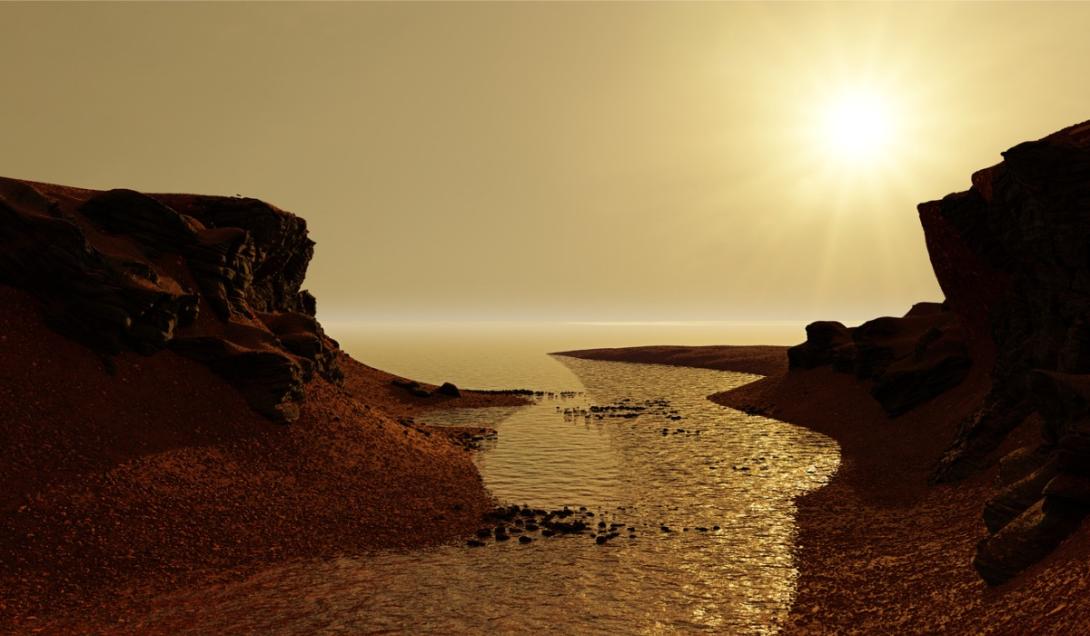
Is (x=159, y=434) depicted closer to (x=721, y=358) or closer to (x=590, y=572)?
(x=590, y=572)

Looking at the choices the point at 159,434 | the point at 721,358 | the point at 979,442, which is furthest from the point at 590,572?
the point at 721,358

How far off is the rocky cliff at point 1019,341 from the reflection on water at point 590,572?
7.99 meters

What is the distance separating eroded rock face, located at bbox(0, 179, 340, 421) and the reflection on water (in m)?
14.7

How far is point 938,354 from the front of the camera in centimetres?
4653

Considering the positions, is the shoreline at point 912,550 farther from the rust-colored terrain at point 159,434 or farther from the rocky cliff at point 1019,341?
the rust-colored terrain at point 159,434

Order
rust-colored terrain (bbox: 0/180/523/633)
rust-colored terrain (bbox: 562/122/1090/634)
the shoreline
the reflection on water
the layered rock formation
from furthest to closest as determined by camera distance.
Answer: rust-colored terrain (bbox: 0/180/523/633) < the reflection on water < the layered rock formation < rust-colored terrain (bbox: 562/122/1090/634) < the shoreline

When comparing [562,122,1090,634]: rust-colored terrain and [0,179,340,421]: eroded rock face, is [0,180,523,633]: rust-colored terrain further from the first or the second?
[562,122,1090,634]: rust-colored terrain

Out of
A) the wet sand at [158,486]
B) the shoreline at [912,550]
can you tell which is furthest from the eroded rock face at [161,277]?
the shoreline at [912,550]

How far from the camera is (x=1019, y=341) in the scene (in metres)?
34.0

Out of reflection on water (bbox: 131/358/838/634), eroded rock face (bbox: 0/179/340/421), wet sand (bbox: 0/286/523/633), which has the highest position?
eroded rock face (bbox: 0/179/340/421)

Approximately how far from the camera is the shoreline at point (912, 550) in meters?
15.5

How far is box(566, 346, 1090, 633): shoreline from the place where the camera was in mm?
15469

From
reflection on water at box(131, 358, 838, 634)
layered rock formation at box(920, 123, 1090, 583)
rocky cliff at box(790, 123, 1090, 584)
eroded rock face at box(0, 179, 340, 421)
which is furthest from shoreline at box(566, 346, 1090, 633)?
eroded rock face at box(0, 179, 340, 421)

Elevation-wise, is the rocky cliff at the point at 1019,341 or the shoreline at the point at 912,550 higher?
the rocky cliff at the point at 1019,341
